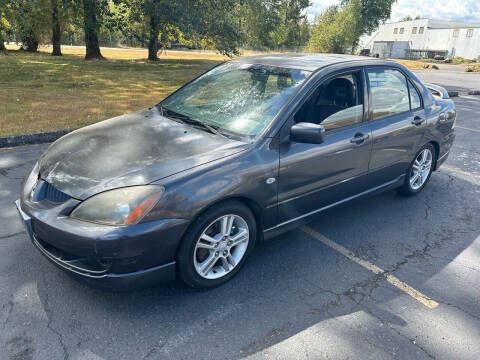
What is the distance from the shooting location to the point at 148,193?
2510mm

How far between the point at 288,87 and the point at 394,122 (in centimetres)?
140

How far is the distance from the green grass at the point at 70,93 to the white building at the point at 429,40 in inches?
2144

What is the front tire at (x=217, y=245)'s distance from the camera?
2691 mm

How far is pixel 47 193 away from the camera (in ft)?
9.07

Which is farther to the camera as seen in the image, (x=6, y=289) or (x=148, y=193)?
(x=6, y=289)

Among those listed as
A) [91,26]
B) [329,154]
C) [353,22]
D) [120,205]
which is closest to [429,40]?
[353,22]

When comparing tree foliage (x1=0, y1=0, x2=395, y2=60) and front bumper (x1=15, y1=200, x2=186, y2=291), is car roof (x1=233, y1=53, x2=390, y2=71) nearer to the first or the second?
front bumper (x1=15, y1=200, x2=186, y2=291)

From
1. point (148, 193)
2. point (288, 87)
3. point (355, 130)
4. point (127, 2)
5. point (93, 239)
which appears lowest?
point (93, 239)

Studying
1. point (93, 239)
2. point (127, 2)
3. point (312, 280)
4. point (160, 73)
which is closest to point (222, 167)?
point (93, 239)

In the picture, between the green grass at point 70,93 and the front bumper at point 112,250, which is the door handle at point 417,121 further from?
the green grass at point 70,93

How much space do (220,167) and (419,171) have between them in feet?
10.3

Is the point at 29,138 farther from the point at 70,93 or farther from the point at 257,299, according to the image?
the point at 257,299

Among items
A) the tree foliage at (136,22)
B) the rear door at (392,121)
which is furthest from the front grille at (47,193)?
the tree foliage at (136,22)

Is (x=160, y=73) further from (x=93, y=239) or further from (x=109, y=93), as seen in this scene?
(x=93, y=239)
